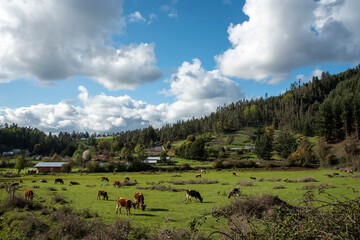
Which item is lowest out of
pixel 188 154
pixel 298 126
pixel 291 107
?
pixel 188 154

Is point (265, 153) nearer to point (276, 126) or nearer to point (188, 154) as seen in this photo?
point (188, 154)

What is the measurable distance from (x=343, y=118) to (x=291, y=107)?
9997 centimetres

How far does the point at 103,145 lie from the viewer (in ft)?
577

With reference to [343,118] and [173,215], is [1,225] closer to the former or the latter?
[173,215]

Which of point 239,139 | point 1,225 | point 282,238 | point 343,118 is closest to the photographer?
point 282,238

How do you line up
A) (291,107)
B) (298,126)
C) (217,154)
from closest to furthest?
1. (217,154)
2. (298,126)
3. (291,107)

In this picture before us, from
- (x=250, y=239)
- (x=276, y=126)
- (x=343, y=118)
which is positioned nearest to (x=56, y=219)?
(x=250, y=239)

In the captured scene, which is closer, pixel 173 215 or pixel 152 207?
pixel 173 215

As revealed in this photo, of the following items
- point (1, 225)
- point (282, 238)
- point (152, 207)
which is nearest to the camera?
point (282, 238)

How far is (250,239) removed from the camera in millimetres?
5266

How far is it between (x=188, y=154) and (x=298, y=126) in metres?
73.9

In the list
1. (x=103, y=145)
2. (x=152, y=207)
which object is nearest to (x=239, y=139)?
(x=103, y=145)

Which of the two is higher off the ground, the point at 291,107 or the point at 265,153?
the point at 291,107

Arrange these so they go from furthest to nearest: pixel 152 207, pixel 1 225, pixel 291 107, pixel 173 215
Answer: pixel 291 107 < pixel 152 207 < pixel 173 215 < pixel 1 225
